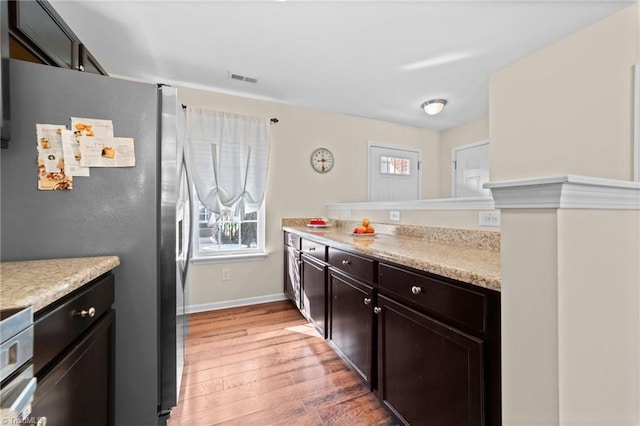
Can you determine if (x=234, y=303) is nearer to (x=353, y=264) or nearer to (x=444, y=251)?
(x=353, y=264)

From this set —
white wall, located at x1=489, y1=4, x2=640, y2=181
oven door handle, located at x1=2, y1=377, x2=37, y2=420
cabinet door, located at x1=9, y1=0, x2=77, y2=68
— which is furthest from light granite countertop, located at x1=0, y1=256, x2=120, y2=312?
white wall, located at x1=489, y1=4, x2=640, y2=181

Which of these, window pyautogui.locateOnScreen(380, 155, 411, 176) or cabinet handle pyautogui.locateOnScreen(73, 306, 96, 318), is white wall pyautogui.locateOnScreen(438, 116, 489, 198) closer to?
window pyautogui.locateOnScreen(380, 155, 411, 176)

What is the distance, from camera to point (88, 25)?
1.86 meters

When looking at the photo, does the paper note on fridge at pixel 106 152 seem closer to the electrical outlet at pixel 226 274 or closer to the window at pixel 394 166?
the electrical outlet at pixel 226 274

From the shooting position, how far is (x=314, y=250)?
2213 millimetres

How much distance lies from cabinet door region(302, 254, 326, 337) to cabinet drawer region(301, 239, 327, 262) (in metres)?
0.05

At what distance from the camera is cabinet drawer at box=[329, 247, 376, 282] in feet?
4.79

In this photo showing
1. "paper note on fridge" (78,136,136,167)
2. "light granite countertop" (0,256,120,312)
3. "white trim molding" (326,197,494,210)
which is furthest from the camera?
"white trim molding" (326,197,494,210)

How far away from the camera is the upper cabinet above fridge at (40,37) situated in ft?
3.98

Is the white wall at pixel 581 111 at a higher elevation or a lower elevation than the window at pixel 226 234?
higher

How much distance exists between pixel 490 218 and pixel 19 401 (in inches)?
77.1

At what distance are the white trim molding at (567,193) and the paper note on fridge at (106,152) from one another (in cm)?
141

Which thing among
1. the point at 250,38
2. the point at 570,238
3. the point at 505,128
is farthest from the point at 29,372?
the point at 250,38

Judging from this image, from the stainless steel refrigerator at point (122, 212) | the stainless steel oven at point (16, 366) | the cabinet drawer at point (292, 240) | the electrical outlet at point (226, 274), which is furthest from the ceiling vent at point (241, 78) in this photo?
the stainless steel oven at point (16, 366)
